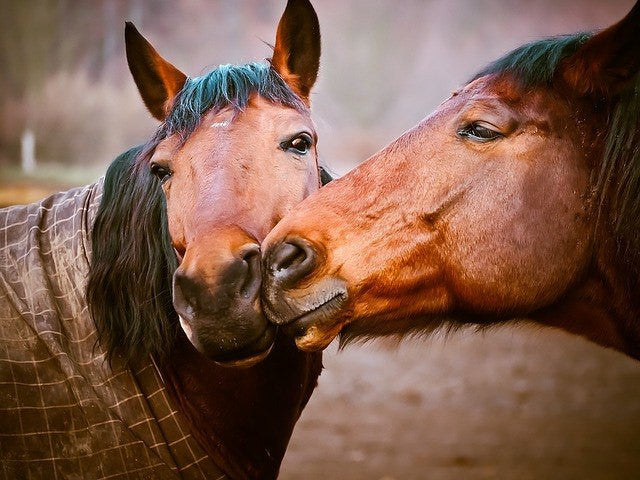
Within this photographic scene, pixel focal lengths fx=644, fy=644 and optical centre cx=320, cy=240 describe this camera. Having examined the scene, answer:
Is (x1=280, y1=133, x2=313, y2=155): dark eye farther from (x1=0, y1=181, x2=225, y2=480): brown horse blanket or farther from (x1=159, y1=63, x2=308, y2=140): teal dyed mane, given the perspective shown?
(x1=0, y1=181, x2=225, y2=480): brown horse blanket

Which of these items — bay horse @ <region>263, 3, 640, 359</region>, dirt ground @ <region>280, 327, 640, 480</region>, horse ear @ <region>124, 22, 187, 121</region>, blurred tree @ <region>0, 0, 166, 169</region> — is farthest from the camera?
blurred tree @ <region>0, 0, 166, 169</region>

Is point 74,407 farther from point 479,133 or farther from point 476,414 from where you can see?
point 476,414

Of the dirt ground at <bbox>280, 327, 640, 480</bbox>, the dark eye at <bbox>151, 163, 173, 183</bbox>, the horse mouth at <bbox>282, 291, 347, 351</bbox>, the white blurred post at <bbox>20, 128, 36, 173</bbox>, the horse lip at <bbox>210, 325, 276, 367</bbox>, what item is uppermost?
the dark eye at <bbox>151, 163, 173, 183</bbox>

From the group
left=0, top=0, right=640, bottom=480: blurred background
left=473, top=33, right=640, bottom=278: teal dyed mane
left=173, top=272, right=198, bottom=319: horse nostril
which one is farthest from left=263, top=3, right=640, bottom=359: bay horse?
left=0, top=0, right=640, bottom=480: blurred background

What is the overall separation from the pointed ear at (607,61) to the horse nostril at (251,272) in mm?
1111

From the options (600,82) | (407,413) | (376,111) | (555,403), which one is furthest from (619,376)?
(600,82)

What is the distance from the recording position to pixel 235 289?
1852 millimetres

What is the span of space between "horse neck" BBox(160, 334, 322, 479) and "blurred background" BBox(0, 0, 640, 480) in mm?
3541

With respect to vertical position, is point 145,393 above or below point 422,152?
below

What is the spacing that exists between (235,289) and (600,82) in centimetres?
126

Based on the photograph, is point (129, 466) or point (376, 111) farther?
point (376, 111)

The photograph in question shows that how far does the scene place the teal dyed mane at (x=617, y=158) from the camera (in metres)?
1.89

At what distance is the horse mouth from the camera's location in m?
1.88

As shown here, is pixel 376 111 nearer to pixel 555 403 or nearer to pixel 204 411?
pixel 555 403
